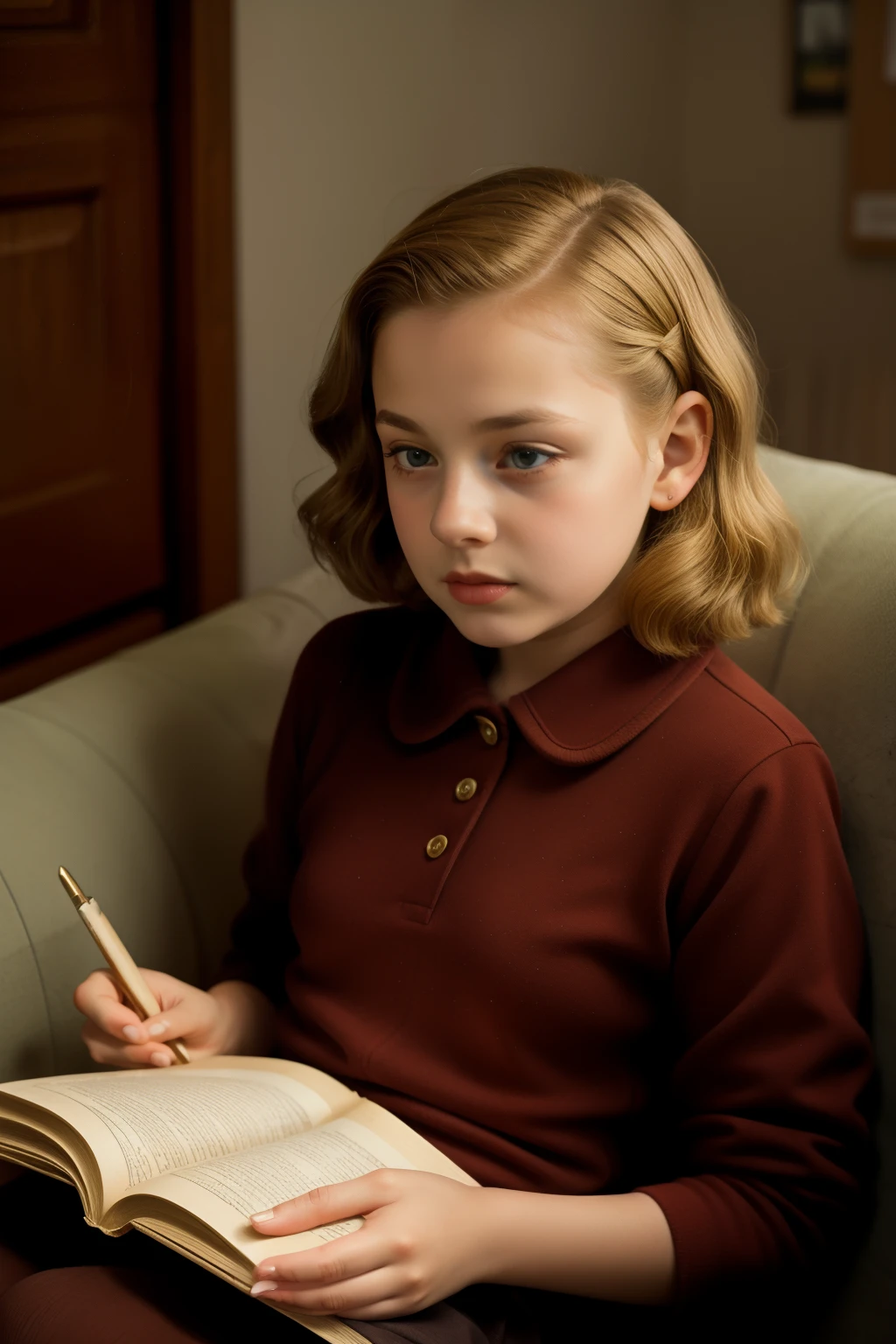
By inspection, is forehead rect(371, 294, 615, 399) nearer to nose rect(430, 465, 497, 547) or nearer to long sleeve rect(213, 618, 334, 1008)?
nose rect(430, 465, 497, 547)

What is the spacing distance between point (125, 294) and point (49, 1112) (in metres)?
0.88

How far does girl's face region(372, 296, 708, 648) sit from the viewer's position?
0.84 m

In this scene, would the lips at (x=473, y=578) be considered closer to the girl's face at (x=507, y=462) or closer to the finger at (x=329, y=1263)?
the girl's face at (x=507, y=462)

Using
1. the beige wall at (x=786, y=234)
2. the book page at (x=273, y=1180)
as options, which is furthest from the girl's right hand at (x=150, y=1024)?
the beige wall at (x=786, y=234)

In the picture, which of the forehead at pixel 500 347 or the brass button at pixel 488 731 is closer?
the forehead at pixel 500 347

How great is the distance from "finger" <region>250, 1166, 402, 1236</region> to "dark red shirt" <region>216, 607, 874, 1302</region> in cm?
15

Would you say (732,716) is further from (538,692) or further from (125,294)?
(125,294)

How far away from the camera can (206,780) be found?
1.21 m

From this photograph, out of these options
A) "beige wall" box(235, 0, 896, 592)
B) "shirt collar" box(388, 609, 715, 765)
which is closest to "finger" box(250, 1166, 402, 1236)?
"shirt collar" box(388, 609, 715, 765)

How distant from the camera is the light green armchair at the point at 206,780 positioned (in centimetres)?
96

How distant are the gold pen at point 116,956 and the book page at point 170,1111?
4cm

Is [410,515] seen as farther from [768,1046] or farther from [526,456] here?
[768,1046]

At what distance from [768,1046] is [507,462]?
1.28 ft

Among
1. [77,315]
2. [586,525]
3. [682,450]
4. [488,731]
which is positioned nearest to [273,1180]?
[488,731]
